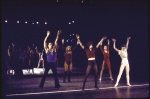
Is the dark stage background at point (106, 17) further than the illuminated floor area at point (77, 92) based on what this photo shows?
Yes

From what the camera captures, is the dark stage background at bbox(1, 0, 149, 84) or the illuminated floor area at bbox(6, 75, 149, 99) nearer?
the illuminated floor area at bbox(6, 75, 149, 99)

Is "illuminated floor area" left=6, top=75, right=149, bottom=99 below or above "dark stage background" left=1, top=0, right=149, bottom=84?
below

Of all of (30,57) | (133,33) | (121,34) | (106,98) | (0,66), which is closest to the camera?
(0,66)

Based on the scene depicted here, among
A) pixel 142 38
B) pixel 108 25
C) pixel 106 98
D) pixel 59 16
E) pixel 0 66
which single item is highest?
pixel 59 16

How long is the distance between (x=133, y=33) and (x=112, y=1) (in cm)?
327

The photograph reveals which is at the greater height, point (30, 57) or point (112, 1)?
point (112, 1)

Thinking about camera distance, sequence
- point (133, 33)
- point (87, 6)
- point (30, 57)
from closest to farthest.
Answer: point (87, 6) < point (133, 33) < point (30, 57)

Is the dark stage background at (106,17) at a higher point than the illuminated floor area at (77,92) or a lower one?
higher

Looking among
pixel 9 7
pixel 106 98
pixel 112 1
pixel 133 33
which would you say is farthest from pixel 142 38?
pixel 9 7

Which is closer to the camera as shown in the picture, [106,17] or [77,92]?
[77,92]

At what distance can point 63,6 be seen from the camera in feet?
39.0

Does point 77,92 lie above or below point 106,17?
below

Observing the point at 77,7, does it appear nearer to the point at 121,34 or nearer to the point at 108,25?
the point at 108,25

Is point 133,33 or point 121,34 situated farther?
point 121,34
